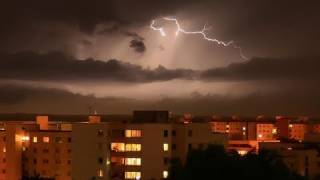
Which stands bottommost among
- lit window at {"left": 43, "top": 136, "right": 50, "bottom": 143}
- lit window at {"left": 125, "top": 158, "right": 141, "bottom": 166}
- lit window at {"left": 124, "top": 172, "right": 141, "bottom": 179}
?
lit window at {"left": 124, "top": 172, "right": 141, "bottom": 179}

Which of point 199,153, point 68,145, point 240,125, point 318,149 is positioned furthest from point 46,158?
point 240,125

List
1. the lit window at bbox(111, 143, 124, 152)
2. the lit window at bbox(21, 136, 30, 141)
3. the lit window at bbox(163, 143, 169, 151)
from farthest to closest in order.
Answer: the lit window at bbox(21, 136, 30, 141)
the lit window at bbox(111, 143, 124, 152)
the lit window at bbox(163, 143, 169, 151)

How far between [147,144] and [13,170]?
15.6 meters

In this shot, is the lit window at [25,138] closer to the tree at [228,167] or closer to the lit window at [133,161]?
the lit window at [133,161]

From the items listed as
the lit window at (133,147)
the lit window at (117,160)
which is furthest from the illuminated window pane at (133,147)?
the lit window at (117,160)

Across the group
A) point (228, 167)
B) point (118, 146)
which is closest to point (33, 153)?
point (118, 146)

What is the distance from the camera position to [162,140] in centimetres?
3381

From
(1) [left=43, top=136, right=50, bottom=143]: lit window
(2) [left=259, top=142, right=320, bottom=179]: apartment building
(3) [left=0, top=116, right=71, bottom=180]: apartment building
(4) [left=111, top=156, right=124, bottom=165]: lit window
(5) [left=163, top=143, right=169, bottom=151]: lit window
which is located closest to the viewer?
(5) [left=163, top=143, right=169, bottom=151]: lit window

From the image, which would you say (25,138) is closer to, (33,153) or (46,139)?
(33,153)

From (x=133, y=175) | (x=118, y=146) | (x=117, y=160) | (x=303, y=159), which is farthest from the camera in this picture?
(x=303, y=159)

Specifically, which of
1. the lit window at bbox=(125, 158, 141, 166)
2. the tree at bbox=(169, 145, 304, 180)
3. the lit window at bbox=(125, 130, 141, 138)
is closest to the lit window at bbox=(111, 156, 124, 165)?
the lit window at bbox=(125, 158, 141, 166)

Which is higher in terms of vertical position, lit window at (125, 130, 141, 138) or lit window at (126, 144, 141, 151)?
lit window at (125, 130, 141, 138)

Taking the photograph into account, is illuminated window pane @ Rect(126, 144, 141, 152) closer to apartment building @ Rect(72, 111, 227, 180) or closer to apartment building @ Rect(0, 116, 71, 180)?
apartment building @ Rect(72, 111, 227, 180)

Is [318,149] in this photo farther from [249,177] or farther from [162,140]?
[249,177]
